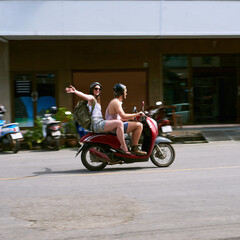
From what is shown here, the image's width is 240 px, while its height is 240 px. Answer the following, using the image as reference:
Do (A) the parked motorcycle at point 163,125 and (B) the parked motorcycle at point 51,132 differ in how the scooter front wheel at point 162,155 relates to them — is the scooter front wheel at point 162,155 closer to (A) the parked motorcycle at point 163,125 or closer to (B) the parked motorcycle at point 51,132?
(A) the parked motorcycle at point 163,125

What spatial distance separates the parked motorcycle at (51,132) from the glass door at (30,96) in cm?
353

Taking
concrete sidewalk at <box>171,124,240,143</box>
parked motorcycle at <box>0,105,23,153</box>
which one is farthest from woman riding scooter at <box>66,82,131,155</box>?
concrete sidewalk at <box>171,124,240,143</box>

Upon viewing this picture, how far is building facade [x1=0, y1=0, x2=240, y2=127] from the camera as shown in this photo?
1334cm

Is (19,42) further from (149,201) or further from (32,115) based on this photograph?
(149,201)

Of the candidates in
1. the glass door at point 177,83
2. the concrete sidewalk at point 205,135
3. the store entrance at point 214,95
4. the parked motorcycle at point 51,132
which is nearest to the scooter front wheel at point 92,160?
the parked motorcycle at point 51,132

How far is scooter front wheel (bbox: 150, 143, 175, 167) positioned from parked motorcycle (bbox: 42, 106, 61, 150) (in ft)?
14.0

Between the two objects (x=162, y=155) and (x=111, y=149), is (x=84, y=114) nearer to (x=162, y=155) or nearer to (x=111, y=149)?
(x=111, y=149)

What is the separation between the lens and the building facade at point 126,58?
13.3 metres

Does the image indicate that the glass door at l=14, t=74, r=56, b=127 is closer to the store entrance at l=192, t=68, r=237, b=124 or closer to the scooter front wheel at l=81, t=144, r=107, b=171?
the store entrance at l=192, t=68, r=237, b=124

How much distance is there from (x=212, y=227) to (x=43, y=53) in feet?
39.4

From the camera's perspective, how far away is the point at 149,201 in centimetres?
530

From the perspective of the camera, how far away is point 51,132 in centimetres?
1145

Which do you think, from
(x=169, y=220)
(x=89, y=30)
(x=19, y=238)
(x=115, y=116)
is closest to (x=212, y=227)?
(x=169, y=220)

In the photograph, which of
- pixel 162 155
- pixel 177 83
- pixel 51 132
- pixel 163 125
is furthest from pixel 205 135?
pixel 162 155
